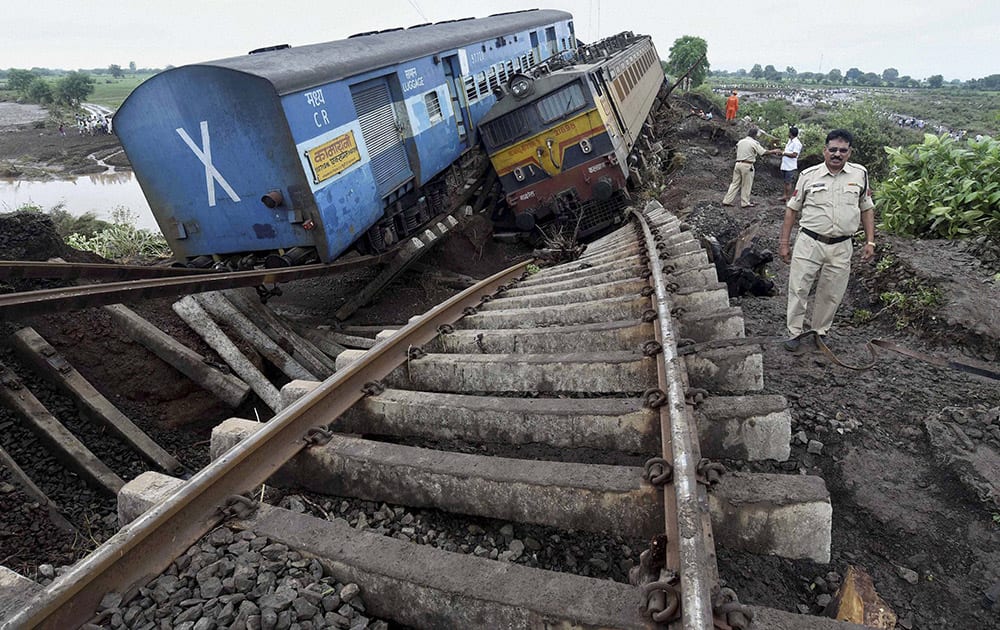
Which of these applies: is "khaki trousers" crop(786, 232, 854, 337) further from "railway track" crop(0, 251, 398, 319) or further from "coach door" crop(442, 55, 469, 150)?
"coach door" crop(442, 55, 469, 150)

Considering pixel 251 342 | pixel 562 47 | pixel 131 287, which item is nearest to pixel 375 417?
pixel 131 287

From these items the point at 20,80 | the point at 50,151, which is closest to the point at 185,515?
the point at 50,151

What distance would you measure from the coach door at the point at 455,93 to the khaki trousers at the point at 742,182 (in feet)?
16.6

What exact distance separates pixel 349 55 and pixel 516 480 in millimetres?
7065

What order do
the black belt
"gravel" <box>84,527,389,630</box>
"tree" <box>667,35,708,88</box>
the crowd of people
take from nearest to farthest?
"gravel" <box>84,527,389,630</box>, the black belt, the crowd of people, "tree" <box>667,35,708,88</box>

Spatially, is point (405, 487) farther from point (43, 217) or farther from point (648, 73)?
point (648, 73)

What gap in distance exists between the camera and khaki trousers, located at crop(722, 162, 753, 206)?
31.5 ft

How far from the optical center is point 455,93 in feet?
32.7

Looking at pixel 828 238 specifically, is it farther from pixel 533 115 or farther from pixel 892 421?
pixel 533 115

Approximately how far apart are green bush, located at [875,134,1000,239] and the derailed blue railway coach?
7242 mm

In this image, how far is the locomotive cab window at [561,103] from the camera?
9.54 m

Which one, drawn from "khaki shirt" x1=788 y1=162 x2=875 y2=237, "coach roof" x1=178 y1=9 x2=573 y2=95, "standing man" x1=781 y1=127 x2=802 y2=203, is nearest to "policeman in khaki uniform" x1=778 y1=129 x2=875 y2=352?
"khaki shirt" x1=788 y1=162 x2=875 y2=237

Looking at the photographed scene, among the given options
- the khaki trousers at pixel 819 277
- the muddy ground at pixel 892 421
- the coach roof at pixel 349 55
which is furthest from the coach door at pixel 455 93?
the khaki trousers at pixel 819 277

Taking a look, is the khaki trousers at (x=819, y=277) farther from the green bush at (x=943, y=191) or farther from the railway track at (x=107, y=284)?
the railway track at (x=107, y=284)
